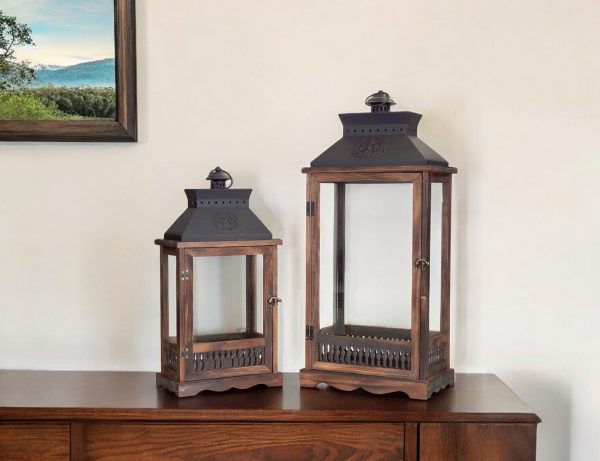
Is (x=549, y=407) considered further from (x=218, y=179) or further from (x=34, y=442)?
(x=34, y=442)

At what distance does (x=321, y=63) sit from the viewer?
6.75 ft

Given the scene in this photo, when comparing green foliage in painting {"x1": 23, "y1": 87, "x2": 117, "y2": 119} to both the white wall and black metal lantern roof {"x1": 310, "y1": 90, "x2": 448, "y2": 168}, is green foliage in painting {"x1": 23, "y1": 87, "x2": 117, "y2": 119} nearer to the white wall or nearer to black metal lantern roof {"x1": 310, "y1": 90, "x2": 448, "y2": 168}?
the white wall

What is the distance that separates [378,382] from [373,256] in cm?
29

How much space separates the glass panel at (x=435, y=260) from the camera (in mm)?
1832

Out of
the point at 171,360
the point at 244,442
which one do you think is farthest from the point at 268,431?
the point at 171,360

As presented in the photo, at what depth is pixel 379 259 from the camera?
1820mm

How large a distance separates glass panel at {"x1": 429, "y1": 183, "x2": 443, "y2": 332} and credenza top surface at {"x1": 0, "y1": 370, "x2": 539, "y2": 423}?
18cm

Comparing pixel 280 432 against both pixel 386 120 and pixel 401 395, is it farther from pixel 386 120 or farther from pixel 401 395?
pixel 386 120

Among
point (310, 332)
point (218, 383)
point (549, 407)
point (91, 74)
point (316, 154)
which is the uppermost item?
point (91, 74)

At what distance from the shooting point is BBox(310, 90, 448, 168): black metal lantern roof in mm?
1757

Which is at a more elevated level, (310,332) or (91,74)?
(91,74)

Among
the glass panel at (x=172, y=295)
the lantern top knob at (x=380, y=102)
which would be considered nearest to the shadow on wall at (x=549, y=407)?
the lantern top knob at (x=380, y=102)

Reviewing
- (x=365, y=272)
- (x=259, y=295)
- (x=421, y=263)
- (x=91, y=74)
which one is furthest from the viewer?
(x=91, y=74)

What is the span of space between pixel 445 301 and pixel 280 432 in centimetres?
53
